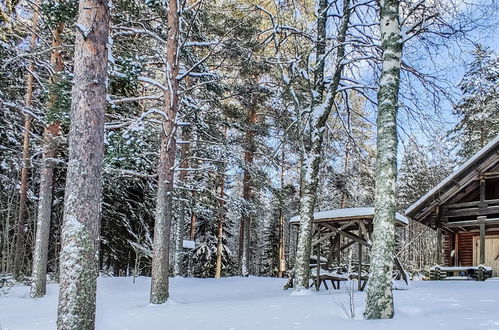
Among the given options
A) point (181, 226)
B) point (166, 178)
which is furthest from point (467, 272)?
point (166, 178)

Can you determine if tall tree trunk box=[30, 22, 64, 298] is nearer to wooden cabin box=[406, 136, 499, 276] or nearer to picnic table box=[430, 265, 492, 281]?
wooden cabin box=[406, 136, 499, 276]

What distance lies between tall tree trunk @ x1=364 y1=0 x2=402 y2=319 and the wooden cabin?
869 cm

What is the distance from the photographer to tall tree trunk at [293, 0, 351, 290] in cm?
1056

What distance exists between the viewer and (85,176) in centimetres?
528

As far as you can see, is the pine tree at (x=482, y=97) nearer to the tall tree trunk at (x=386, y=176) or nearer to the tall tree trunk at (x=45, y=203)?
the tall tree trunk at (x=386, y=176)

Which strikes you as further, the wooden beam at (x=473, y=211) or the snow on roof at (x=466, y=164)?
the wooden beam at (x=473, y=211)

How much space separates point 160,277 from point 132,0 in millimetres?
6311

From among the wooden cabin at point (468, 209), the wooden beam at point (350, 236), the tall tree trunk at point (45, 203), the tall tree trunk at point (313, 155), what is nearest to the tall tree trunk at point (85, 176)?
the tall tree trunk at point (313, 155)

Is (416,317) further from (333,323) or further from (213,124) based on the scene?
(213,124)

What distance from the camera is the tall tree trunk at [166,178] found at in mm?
9461

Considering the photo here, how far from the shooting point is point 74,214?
16.9 ft

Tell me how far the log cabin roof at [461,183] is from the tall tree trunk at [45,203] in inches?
487

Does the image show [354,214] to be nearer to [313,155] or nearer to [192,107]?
[313,155]

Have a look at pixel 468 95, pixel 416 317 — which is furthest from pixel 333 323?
pixel 468 95
